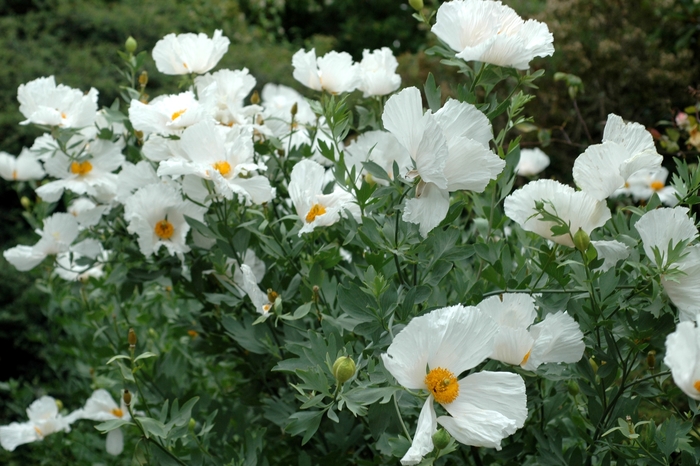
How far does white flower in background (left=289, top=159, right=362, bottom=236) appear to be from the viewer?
43.2 inches

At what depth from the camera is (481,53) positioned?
3.32 feet

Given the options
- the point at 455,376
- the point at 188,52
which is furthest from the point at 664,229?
the point at 188,52

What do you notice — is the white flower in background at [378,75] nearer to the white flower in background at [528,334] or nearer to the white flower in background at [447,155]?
the white flower in background at [447,155]

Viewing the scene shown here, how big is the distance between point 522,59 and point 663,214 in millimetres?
292

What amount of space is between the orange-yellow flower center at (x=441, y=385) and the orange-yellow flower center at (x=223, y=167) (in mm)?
497

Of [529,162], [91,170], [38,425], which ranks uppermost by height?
[91,170]

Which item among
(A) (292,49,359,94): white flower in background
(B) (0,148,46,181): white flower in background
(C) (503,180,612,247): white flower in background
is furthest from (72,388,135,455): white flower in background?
(C) (503,180,612,247): white flower in background

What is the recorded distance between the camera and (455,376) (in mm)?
837

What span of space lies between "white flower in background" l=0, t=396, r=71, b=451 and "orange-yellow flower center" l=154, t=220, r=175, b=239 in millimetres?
791

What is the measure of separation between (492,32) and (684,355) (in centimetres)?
52

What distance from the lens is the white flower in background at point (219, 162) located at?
111 cm

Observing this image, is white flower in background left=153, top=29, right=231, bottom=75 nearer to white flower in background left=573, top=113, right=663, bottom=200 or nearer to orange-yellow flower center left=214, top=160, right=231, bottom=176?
orange-yellow flower center left=214, top=160, right=231, bottom=176

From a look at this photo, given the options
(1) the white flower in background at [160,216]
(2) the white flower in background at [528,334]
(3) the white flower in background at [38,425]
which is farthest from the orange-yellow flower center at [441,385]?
(3) the white flower in background at [38,425]

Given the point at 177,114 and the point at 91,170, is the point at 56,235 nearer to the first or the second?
the point at 91,170
